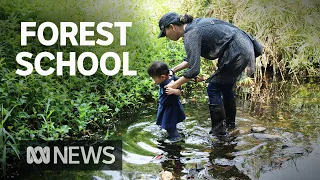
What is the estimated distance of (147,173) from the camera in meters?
3.48

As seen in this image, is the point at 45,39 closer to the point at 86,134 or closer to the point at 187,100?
the point at 86,134

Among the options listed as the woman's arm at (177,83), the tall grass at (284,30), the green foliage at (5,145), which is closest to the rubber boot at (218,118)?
the woman's arm at (177,83)

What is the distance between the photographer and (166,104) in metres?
4.22

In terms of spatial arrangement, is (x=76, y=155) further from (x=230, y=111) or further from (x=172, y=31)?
(x=230, y=111)

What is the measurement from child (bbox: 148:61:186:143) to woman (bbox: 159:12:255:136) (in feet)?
0.50

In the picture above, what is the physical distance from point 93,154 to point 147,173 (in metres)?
0.76

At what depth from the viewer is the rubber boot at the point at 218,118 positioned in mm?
4277

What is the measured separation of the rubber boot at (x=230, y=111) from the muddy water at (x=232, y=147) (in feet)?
0.39

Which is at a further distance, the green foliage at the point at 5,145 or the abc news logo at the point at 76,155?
the abc news logo at the point at 76,155

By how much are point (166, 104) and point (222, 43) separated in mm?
871

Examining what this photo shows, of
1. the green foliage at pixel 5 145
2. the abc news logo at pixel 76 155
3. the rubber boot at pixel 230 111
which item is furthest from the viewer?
the rubber boot at pixel 230 111

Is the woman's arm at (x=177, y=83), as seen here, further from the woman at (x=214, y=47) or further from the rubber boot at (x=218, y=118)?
the rubber boot at (x=218, y=118)

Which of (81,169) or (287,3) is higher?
(287,3)

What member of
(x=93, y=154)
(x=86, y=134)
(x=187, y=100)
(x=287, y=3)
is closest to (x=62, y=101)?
(x=86, y=134)
